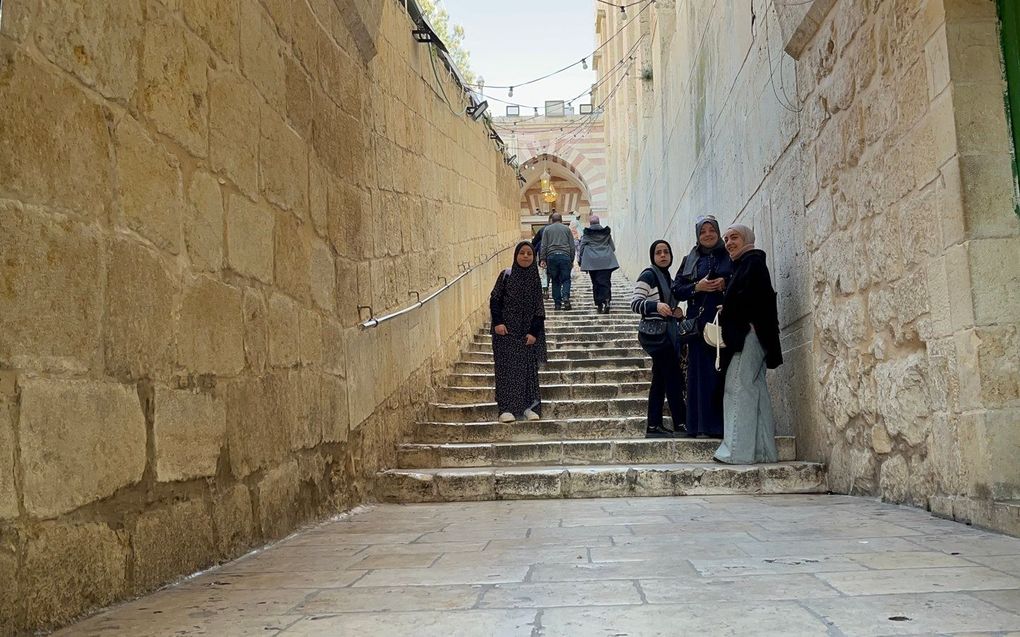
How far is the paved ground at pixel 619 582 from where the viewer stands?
1.92m

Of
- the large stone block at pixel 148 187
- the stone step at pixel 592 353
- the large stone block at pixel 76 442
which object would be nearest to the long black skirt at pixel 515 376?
the stone step at pixel 592 353

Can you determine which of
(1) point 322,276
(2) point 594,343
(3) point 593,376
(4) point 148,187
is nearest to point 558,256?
(2) point 594,343

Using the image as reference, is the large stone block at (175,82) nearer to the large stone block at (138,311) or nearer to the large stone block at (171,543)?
the large stone block at (138,311)

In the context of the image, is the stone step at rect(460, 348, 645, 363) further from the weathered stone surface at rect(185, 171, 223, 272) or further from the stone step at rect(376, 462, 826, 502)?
the weathered stone surface at rect(185, 171, 223, 272)

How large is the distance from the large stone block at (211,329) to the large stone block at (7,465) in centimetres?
80

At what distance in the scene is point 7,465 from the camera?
5.85 feet

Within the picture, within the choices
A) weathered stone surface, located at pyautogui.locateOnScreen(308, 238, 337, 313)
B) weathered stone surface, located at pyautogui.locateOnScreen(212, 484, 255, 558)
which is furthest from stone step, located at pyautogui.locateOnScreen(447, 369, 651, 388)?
weathered stone surface, located at pyautogui.locateOnScreen(212, 484, 255, 558)

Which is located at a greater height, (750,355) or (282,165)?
(282,165)

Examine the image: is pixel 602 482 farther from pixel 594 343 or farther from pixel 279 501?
pixel 594 343

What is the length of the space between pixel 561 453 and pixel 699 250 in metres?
1.75

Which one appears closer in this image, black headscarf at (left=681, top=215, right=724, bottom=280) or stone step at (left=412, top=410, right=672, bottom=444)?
black headscarf at (left=681, top=215, right=724, bottom=280)

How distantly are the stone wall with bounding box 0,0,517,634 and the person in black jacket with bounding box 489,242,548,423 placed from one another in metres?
1.29

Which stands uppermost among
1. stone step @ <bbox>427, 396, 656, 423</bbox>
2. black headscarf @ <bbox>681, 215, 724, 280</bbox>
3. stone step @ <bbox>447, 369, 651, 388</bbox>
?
black headscarf @ <bbox>681, 215, 724, 280</bbox>

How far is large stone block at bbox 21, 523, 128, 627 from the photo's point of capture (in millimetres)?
1870
